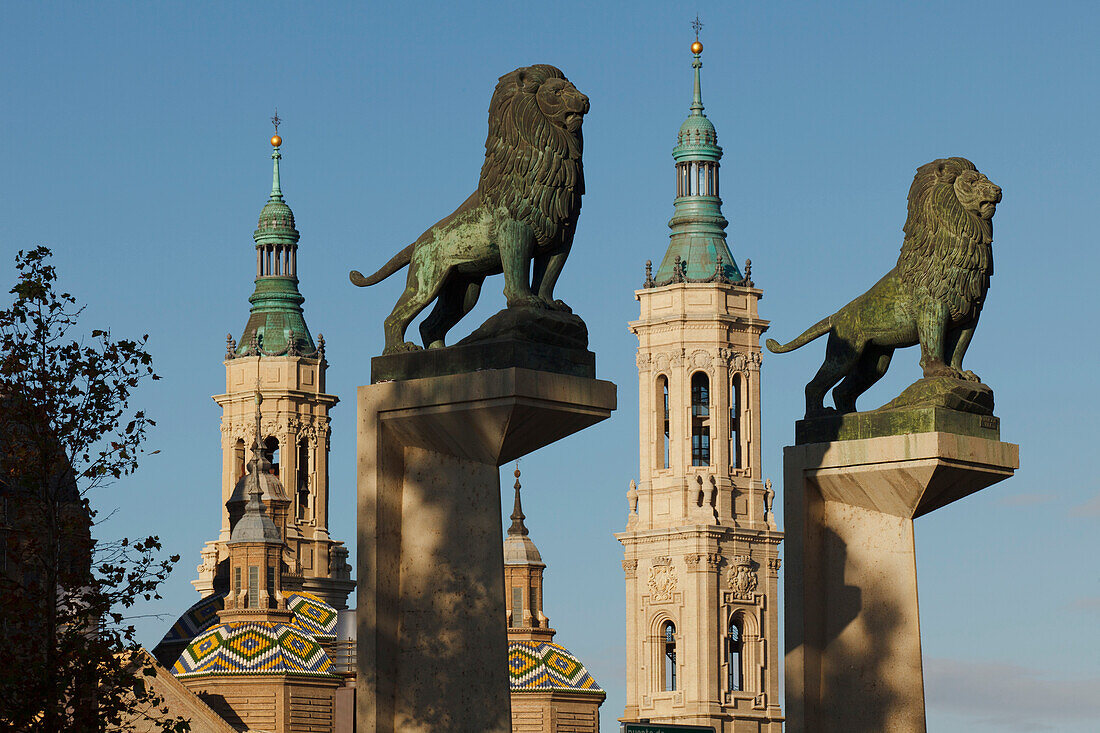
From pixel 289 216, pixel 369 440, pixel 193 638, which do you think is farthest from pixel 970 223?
pixel 289 216

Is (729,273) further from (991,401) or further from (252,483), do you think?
(991,401)

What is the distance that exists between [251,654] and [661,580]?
24.2m

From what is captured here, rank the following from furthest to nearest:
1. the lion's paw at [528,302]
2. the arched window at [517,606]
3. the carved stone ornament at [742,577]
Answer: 1. the carved stone ornament at [742,577]
2. the arched window at [517,606]
3. the lion's paw at [528,302]

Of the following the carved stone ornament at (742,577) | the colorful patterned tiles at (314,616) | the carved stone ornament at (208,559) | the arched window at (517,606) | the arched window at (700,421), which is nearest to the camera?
the colorful patterned tiles at (314,616)

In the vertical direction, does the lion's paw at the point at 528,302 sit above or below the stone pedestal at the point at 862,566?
above

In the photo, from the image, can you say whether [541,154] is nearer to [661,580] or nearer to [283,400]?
[661,580]

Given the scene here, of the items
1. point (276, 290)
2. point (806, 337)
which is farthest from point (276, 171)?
point (806, 337)

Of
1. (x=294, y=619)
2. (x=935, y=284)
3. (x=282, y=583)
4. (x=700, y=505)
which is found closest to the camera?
(x=935, y=284)

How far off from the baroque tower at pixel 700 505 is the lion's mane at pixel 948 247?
273 feet

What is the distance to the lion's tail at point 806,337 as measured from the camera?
30234 mm

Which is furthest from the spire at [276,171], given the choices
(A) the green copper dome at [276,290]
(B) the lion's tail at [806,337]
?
(B) the lion's tail at [806,337]

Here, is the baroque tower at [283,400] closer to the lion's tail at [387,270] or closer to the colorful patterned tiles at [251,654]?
the colorful patterned tiles at [251,654]

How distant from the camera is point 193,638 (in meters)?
105

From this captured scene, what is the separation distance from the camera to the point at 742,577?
114m
